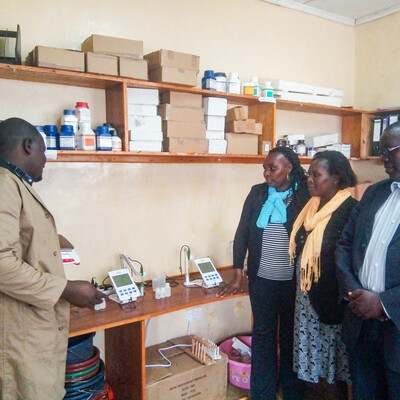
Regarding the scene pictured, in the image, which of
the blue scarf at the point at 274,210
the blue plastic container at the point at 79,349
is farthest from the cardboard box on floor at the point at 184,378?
the blue scarf at the point at 274,210

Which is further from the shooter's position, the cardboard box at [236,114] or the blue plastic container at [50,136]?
the cardboard box at [236,114]

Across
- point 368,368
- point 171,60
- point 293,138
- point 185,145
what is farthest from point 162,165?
point 368,368

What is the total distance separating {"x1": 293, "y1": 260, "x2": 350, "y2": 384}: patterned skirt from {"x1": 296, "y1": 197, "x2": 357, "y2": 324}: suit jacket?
0.21 feet

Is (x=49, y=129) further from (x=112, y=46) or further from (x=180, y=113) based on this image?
(x=180, y=113)

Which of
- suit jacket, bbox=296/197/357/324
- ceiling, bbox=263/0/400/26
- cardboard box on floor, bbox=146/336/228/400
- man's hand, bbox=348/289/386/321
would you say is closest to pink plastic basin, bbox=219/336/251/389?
cardboard box on floor, bbox=146/336/228/400

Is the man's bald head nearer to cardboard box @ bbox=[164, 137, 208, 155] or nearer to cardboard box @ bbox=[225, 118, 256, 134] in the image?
cardboard box @ bbox=[164, 137, 208, 155]

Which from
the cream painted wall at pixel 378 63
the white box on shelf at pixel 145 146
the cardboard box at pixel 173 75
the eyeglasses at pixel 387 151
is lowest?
the eyeglasses at pixel 387 151

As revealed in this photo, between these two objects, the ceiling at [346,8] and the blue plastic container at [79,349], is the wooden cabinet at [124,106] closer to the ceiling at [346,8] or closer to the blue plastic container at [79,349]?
the ceiling at [346,8]

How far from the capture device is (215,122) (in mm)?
2439

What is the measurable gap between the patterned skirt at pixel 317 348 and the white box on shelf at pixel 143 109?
3.76ft

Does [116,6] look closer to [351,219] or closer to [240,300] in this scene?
[351,219]

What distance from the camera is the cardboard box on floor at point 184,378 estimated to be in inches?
85.6

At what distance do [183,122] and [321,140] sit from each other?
1.27 metres

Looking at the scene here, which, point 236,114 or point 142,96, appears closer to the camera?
point 142,96
